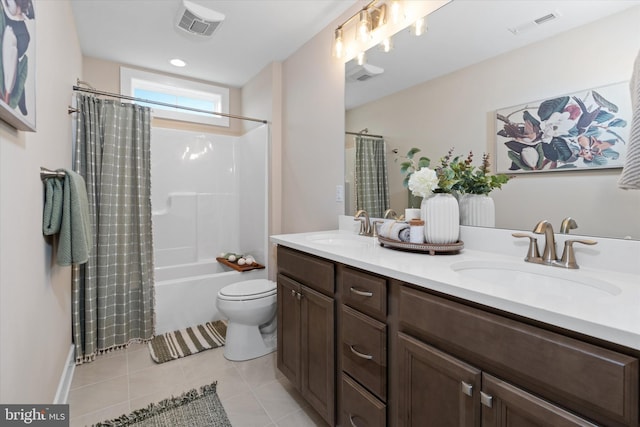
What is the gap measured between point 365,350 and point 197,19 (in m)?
2.30

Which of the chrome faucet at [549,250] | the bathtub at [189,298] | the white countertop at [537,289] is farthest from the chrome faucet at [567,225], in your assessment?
the bathtub at [189,298]

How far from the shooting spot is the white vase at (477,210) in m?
1.34

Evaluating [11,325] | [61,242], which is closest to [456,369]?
[11,325]

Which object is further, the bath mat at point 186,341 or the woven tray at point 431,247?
the bath mat at point 186,341

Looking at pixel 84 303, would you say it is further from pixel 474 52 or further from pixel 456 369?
pixel 474 52

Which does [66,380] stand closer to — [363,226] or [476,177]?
[363,226]

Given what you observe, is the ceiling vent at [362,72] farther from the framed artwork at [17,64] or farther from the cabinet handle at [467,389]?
the cabinet handle at [467,389]

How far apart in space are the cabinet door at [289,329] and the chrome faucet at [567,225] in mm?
1150

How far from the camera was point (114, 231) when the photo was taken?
2.32 m

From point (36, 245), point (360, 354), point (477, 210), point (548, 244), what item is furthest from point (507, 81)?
point (36, 245)

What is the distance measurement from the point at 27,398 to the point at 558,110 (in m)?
2.18

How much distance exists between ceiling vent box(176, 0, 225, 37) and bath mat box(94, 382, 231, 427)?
7.82ft

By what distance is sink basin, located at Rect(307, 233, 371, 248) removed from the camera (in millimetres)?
1696

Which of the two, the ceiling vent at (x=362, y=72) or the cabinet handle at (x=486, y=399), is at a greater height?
the ceiling vent at (x=362, y=72)
